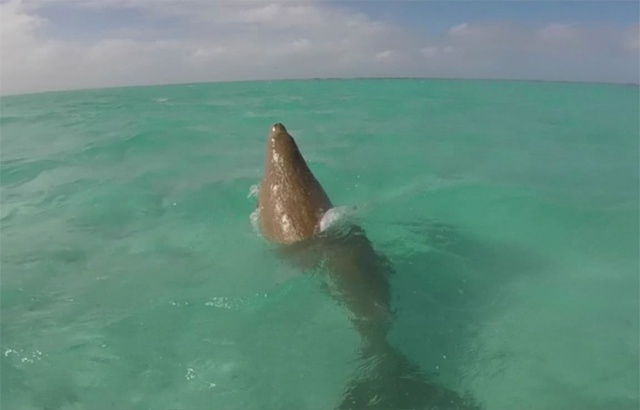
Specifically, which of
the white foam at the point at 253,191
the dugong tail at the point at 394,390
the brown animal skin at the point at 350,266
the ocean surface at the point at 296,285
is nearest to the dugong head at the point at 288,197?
the brown animal skin at the point at 350,266

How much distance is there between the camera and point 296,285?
6.88m

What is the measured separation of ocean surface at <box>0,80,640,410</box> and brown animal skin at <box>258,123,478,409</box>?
0.69ft

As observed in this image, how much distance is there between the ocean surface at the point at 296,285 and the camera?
552 cm

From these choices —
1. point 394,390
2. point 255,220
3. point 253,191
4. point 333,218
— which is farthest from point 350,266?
point 253,191

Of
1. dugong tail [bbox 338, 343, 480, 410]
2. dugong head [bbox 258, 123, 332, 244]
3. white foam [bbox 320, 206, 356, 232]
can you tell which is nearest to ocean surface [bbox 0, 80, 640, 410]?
dugong tail [bbox 338, 343, 480, 410]

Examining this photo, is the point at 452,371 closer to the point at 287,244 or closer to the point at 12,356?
the point at 287,244

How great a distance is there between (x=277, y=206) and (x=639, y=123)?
74.5ft

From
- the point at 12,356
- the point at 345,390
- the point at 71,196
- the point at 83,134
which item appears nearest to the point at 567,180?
the point at 345,390

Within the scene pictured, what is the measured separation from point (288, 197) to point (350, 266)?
135 cm

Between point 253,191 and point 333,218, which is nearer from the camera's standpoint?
point 333,218

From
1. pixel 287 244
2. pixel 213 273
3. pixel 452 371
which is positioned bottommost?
pixel 452 371

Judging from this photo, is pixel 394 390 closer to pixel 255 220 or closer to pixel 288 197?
pixel 288 197

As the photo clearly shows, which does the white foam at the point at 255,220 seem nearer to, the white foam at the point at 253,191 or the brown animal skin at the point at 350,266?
the brown animal skin at the point at 350,266

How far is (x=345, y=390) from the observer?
5242 mm
